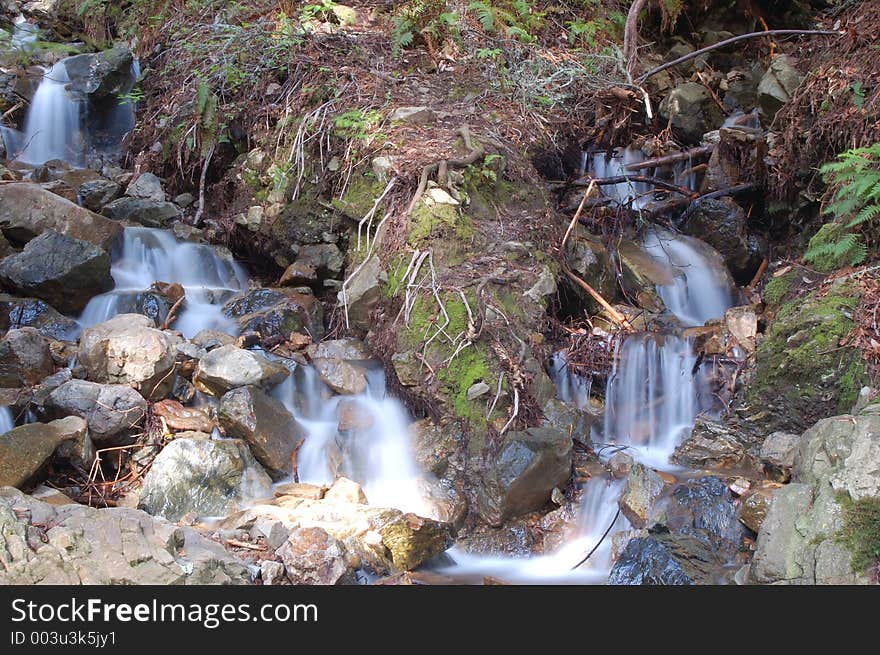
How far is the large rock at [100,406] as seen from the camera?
506cm

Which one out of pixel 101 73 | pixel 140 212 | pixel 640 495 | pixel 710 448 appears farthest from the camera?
pixel 101 73

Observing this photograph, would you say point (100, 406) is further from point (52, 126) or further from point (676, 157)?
point (676, 157)

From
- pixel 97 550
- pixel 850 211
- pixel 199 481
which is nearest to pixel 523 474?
pixel 199 481

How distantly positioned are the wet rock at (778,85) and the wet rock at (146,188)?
6949 millimetres

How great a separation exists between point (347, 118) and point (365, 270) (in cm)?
191

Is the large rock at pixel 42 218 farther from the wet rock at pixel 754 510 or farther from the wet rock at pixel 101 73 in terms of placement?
the wet rock at pixel 754 510

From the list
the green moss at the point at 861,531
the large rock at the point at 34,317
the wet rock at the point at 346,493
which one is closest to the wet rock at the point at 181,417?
the wet rock at the point at 346,493

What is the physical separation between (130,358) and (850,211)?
5.93 meters

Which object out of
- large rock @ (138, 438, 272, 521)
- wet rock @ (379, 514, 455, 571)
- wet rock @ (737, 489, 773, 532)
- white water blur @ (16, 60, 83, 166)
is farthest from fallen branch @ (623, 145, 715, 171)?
white water blur @ (16, 60, 83, 166)

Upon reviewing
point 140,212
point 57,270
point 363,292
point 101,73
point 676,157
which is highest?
point 101,73

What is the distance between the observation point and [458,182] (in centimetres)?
660

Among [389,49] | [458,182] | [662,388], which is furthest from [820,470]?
[389,49]

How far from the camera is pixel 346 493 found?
5074 mm

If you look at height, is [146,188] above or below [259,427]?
above
